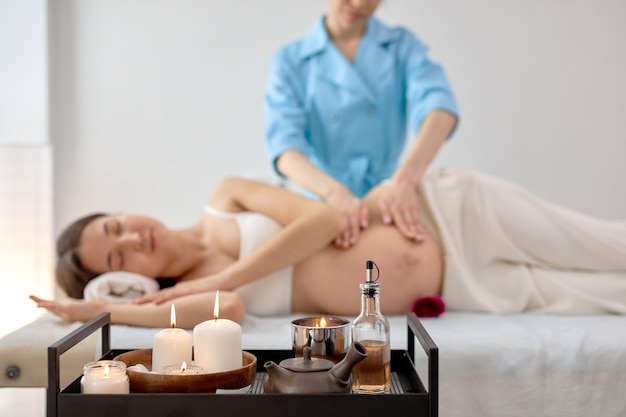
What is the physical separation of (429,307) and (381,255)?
20 centimetres

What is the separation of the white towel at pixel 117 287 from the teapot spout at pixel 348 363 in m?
1.05

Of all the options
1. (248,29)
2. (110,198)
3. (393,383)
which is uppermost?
(248,29)

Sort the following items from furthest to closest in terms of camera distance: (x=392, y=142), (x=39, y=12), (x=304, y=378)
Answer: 1. (x=39, y=12)
2. (x=392, y=142)
3. (x=304, y=378)

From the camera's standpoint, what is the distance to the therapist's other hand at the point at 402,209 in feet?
6.93

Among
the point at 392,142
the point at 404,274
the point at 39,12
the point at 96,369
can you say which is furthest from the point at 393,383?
the point at 39,12

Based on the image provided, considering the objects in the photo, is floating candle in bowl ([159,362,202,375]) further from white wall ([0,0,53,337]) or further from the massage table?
white wall ([0,0,53,337])

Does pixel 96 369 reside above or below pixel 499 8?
below

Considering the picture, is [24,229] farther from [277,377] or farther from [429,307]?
[277,377]

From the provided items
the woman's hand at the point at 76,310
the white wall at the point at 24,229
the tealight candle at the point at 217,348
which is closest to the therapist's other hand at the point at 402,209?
→ the woman's hand at the point at 76,310

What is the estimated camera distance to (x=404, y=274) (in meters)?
2.05

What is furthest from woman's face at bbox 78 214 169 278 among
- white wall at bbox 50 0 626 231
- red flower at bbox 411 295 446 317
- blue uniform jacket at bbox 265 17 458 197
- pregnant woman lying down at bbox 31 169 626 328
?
white wall at bbox 50 0 626 231

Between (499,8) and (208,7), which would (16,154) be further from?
(499,8)

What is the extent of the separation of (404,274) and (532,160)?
5.54 feet

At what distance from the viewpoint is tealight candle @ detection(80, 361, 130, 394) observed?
3.66 feet
